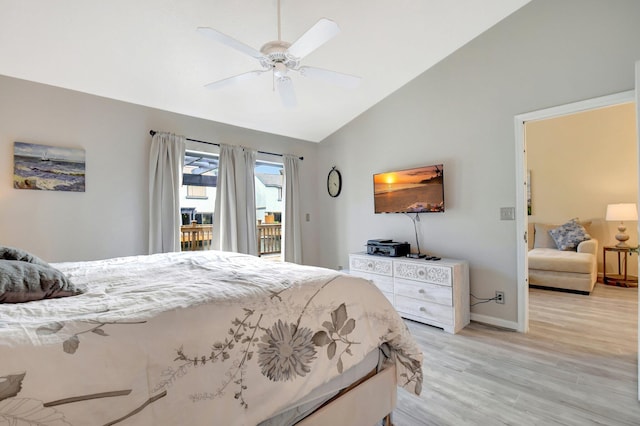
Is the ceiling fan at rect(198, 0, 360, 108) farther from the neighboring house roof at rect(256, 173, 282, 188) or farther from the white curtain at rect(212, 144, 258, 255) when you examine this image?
the neighboring house roof at rect(256, 173, 282, 188)

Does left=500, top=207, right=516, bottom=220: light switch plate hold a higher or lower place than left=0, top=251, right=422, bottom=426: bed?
higher

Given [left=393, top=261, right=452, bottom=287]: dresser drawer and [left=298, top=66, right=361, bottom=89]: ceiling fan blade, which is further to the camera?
[left=393, top=261, right=452, bottom=287]: dresser drawer

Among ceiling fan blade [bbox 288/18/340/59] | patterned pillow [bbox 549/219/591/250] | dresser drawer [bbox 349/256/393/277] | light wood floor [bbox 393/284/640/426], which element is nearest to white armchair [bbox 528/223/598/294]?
patterned pillow [bbox 549/219/591/250]

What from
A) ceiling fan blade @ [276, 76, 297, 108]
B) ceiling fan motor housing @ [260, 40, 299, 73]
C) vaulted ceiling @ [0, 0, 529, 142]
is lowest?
ceiling fan blade @ [276, 76, 297, 108]

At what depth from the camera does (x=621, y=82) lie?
233 cm

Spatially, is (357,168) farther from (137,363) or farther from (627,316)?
(137,363)

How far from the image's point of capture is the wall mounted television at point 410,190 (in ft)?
10.9

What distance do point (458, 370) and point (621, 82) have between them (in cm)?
260

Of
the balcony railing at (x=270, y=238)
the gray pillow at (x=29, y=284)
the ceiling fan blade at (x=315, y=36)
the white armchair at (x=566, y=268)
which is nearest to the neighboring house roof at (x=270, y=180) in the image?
the balcony railing at (x=270, y=238)

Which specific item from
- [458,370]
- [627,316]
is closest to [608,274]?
[627,316]

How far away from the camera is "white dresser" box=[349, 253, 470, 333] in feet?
9.41

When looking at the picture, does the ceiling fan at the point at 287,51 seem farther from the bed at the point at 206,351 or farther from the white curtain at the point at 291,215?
the white curtain at the point at 291,215

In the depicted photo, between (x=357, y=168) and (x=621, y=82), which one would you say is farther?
(x=357, y=168)

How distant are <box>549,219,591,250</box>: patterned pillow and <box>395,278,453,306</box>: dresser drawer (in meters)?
2.98
